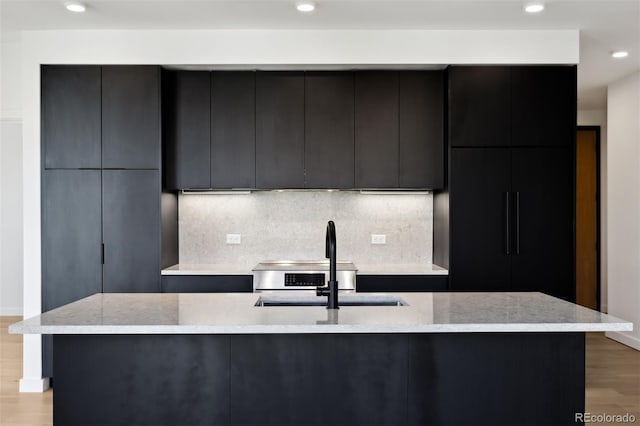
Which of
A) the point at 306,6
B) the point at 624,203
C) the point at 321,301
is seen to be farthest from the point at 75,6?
the point at 624,203

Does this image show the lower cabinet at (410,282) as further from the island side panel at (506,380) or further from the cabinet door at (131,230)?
the island side panel at (506,380)

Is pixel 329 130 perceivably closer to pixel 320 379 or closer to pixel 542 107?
A: pixel 542 107

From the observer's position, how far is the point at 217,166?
425 cm

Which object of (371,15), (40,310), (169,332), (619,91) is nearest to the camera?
(169,332)

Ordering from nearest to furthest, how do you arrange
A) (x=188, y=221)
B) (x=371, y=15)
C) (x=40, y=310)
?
1. (x=371, y=15)
2. (x=40, y=310)
3. (x=188, y=221)

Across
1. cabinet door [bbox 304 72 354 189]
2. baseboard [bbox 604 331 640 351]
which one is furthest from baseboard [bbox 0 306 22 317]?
baseboard [bbox 604 331 640 351]

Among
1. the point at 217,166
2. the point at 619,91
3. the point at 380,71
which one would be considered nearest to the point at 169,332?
the point at 217,166

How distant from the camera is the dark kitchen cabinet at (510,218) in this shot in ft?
13.4

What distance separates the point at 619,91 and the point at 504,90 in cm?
244

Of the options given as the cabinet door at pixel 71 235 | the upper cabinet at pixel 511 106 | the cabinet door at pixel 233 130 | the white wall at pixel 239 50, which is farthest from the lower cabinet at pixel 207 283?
the upper cabinet at pixel 511 106

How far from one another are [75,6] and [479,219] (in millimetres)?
3359

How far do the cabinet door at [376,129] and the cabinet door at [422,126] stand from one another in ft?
0.24

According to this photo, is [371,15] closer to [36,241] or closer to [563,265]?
[563,265]

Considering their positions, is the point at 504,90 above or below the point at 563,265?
above
